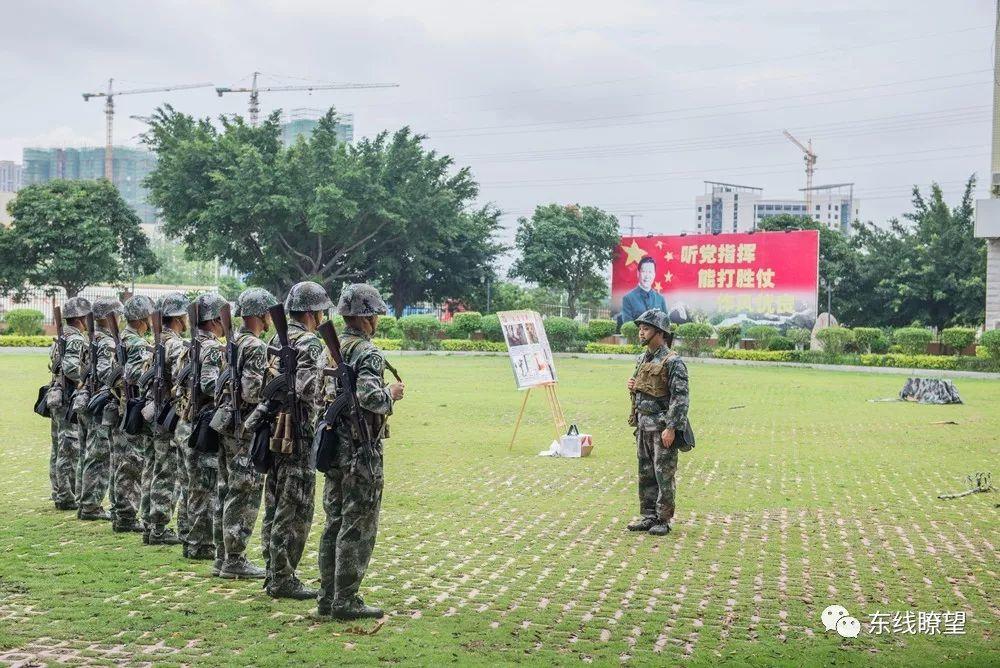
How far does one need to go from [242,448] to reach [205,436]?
39 centimetres

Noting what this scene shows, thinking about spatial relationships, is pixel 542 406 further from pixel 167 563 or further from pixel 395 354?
pixel 395 354

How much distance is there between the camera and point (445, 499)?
11938 mm

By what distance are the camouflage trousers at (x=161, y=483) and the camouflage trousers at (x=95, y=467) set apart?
1022 millimetres

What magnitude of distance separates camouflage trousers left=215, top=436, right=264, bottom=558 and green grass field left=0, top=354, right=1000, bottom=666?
36cm

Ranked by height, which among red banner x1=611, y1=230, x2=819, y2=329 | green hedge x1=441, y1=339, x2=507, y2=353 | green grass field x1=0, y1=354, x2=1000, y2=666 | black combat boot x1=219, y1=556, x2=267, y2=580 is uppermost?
red banner x1=611, y1=230, x2=819, y2=329

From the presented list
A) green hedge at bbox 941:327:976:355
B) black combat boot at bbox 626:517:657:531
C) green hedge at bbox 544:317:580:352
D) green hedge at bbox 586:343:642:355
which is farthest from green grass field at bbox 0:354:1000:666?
green hedge at bbox 544:317:580:352

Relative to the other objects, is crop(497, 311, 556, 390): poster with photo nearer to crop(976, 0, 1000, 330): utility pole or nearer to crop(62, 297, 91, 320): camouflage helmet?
crop(62, 297, 91, 320): camouflage helmet

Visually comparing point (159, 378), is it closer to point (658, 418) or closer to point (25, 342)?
point (658, 418)

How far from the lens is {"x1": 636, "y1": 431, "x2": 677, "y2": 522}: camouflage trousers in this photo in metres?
10.2

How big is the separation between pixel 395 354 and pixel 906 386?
78.3 feet

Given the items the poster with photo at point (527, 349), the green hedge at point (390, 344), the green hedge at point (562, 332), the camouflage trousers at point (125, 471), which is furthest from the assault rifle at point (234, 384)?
the green hedge at point (562, 332)

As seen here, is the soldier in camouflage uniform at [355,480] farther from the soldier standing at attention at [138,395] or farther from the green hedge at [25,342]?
the green hedge at [25,342]

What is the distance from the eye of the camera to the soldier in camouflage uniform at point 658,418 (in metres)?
10.1

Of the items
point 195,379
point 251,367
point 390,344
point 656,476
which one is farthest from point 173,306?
point 390,344
